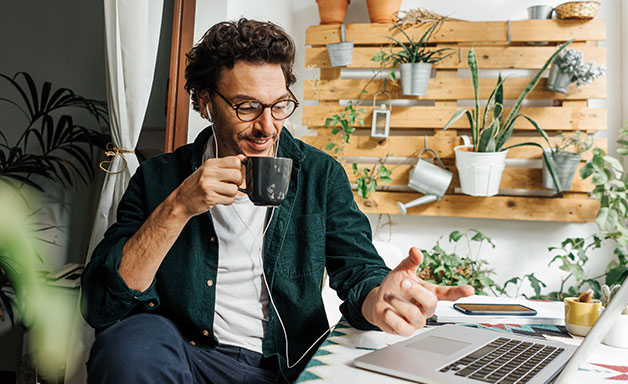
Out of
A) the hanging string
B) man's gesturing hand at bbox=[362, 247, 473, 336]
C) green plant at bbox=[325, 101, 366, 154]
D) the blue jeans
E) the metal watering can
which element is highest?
green plant at bbox=[325, 101, 366, 154]

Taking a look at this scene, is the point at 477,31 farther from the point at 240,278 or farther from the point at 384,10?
the point at 240,278

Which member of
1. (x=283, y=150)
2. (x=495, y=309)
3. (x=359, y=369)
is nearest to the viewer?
(x=359, y=369)

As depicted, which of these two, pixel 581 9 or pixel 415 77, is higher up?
pixel 581 9

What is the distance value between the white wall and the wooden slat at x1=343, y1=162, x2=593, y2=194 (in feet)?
0.71

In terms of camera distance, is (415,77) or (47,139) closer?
(47,139)

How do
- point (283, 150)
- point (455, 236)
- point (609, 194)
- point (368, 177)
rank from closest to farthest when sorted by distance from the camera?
point (283, 150), point (609, 194), point (455, 236), point (368, 177)

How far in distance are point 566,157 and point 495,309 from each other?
1.62 m

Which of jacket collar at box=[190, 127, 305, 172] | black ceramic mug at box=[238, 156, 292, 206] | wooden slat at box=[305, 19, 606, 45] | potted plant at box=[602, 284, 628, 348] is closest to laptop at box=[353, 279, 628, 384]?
potted plant at box=[602, 284, 628, 348]

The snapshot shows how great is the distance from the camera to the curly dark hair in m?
1.27

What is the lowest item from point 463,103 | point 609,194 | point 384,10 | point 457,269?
point 457,269

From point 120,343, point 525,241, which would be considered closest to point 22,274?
point 120,343

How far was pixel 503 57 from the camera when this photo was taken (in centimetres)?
267

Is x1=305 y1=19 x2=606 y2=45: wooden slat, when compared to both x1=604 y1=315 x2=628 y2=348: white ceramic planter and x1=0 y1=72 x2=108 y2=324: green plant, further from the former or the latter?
x1=604 y1=315 x2=628 y2=348: white ceramic planter

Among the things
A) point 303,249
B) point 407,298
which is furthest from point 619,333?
point 303,249
